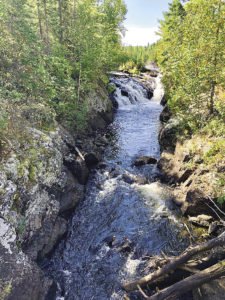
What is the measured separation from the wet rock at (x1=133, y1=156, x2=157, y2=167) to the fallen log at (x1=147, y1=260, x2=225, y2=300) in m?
12.4

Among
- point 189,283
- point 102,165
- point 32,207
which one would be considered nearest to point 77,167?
point 102,165

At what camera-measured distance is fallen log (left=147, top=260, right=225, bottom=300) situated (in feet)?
31.6

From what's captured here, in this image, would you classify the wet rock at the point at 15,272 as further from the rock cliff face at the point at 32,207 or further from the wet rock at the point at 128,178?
the wet rock at the point at 128,178

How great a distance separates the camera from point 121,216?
1580 cm

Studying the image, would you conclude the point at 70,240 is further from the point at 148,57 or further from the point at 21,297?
the point at 148,57

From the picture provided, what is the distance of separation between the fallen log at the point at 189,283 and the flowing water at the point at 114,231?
1948mm

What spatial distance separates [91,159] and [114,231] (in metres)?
7.45

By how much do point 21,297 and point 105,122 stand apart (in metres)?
23.4

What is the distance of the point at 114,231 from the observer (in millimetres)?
14594

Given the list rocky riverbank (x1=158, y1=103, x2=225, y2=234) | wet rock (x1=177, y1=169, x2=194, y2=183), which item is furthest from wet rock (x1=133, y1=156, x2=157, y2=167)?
wet rock (x1=177, y1=169, x2=194, y2=183)

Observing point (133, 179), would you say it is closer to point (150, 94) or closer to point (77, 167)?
point (77, 167)

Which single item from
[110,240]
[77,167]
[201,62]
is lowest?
[110,240]

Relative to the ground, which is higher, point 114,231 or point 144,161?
point 144,161

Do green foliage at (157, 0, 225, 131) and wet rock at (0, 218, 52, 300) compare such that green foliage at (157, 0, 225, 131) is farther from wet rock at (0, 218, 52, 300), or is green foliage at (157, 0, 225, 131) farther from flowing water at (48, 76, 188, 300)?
wet rock at (0, 218, 52, 300)
